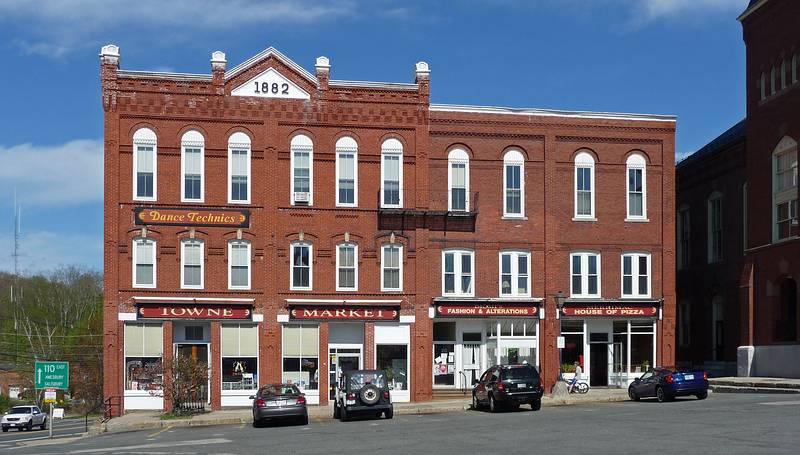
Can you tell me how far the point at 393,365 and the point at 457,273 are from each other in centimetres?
493

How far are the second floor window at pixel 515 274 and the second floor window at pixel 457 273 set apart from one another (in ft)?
4.71

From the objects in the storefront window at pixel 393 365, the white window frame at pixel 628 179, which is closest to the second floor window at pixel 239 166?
the storefront window at pixel 393 365

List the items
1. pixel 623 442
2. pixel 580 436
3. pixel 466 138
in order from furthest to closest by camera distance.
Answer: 1. pixel 466 138
2. pixel 580 436
3. pixel 623 442

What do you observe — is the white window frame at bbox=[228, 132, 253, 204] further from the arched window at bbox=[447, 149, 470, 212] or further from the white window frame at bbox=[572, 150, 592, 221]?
the white window frame at bbox=[572, 150, 592, 221]

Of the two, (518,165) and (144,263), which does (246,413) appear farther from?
(518,165)

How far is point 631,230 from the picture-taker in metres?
45.9

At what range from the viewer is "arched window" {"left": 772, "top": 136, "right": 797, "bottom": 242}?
43.9 meters

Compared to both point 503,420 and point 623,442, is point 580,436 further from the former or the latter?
point 503,420

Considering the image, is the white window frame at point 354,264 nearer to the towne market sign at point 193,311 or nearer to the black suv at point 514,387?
the towne market sign at point 193,311

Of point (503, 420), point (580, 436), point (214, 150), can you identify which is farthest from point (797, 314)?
point (214, 150)

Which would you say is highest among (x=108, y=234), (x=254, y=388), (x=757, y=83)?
(x=757, y=83)

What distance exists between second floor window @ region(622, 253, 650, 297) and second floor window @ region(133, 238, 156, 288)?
821 inches

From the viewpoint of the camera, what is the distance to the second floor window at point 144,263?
41.8m

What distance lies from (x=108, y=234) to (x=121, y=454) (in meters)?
18.0
